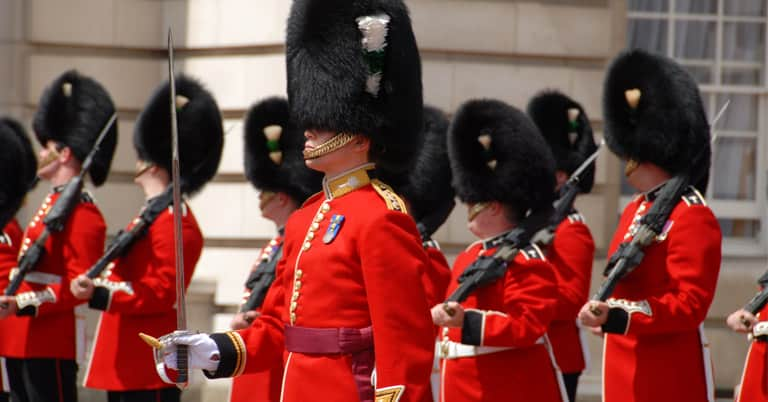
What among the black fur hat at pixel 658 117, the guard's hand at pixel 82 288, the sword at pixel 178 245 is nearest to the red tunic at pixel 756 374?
the black fur hat at pixel 658 117

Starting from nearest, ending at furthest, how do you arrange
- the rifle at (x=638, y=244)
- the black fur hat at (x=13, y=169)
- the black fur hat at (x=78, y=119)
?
the rifle at (x=638, y=244)
the black fur hat at (x=78, y=119)
the black fur hat at (x=13, y=169)

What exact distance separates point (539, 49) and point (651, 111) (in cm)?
332

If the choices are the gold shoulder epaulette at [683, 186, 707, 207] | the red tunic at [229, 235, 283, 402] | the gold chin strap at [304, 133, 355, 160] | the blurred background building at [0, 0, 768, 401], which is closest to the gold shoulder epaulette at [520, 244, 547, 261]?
the gold shoulder epaulette at [683, 186, 707, 207]

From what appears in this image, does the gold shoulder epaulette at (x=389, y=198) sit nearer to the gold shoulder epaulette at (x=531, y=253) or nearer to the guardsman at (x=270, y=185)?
the gold shoulder epaulette at (x=531, y=253)

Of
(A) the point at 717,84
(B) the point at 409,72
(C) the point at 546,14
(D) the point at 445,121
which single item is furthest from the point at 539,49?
(B) the point at 409,72

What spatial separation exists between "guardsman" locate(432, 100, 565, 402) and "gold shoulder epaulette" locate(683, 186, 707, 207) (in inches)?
23.4

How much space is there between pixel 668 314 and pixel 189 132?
2.97 meters

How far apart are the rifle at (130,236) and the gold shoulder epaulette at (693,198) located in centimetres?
249

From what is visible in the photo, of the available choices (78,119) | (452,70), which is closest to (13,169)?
(78,119)

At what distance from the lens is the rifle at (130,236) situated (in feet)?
21.5

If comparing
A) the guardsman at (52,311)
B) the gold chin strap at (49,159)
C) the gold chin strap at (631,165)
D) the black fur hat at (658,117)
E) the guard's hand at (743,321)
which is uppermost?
the black fur hat at (658,117)

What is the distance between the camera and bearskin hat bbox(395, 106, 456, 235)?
6.75m

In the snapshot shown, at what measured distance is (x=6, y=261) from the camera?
24.1ft

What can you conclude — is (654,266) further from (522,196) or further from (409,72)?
(409,72)
